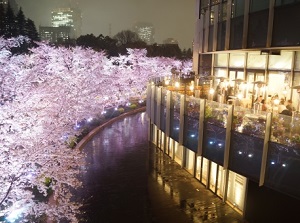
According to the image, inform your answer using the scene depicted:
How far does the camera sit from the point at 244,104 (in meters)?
20.2

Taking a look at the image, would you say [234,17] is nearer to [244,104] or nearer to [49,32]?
[244,104]

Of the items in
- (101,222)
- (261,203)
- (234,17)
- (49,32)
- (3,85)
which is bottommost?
(101,222)

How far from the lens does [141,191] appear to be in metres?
19.0

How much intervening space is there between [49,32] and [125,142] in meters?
168

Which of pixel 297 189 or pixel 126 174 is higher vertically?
pixel 297 189

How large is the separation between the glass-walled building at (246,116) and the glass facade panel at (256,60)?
0.07 m

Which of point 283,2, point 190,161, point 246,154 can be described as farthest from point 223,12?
point 246,154

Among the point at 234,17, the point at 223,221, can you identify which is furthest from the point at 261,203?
the point at 234,17

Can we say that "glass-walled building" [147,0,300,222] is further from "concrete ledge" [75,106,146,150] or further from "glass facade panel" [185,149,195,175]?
"concrete ledge" [75,106,146,150]

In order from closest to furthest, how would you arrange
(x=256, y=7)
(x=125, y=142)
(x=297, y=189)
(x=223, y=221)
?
(x=297, y=189), (x=223, y=221), (x=256, y=7), (x=125, y=142)

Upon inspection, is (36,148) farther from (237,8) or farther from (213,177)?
(237,8)

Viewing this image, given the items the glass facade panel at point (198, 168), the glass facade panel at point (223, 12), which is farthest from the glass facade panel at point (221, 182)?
the glass facade panel at point (223, 12)

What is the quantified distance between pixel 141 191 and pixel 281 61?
1215 cm

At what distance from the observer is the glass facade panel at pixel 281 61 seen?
20.3 meters
